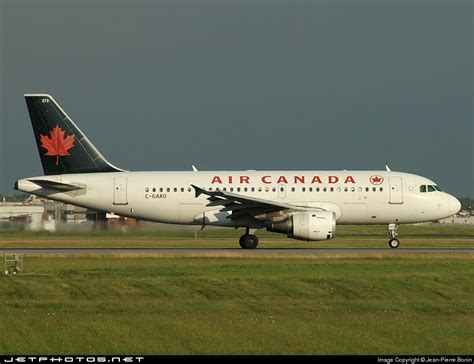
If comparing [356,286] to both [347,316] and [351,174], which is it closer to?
[347,316]

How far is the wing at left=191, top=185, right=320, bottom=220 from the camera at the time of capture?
42375mm

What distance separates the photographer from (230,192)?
4562cm

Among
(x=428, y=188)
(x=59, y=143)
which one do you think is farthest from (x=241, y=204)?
(x=59, y=143)

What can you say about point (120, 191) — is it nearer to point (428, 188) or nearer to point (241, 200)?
point (241, 200)

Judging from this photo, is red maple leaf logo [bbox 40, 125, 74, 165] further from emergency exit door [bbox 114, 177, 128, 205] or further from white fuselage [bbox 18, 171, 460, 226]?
emergency exit door [bbox 114, 177, 128, 205]

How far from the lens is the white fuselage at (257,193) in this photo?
1783 inches

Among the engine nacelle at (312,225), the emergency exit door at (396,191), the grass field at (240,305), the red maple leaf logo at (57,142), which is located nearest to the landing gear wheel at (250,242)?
the engine nacelle at (312,225)

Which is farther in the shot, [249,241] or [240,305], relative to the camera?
[249,241]

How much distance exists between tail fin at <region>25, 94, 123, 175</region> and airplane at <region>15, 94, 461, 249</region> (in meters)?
0.05

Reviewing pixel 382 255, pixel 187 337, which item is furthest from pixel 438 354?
pixel 382 255

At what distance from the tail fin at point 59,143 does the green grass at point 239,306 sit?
10855 mm

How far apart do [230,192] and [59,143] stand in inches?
337

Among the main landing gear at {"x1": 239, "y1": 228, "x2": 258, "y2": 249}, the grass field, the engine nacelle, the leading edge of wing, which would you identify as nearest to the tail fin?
the leading edge of wing

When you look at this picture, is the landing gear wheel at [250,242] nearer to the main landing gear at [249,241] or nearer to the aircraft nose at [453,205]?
the main landing gear at [249,241]
